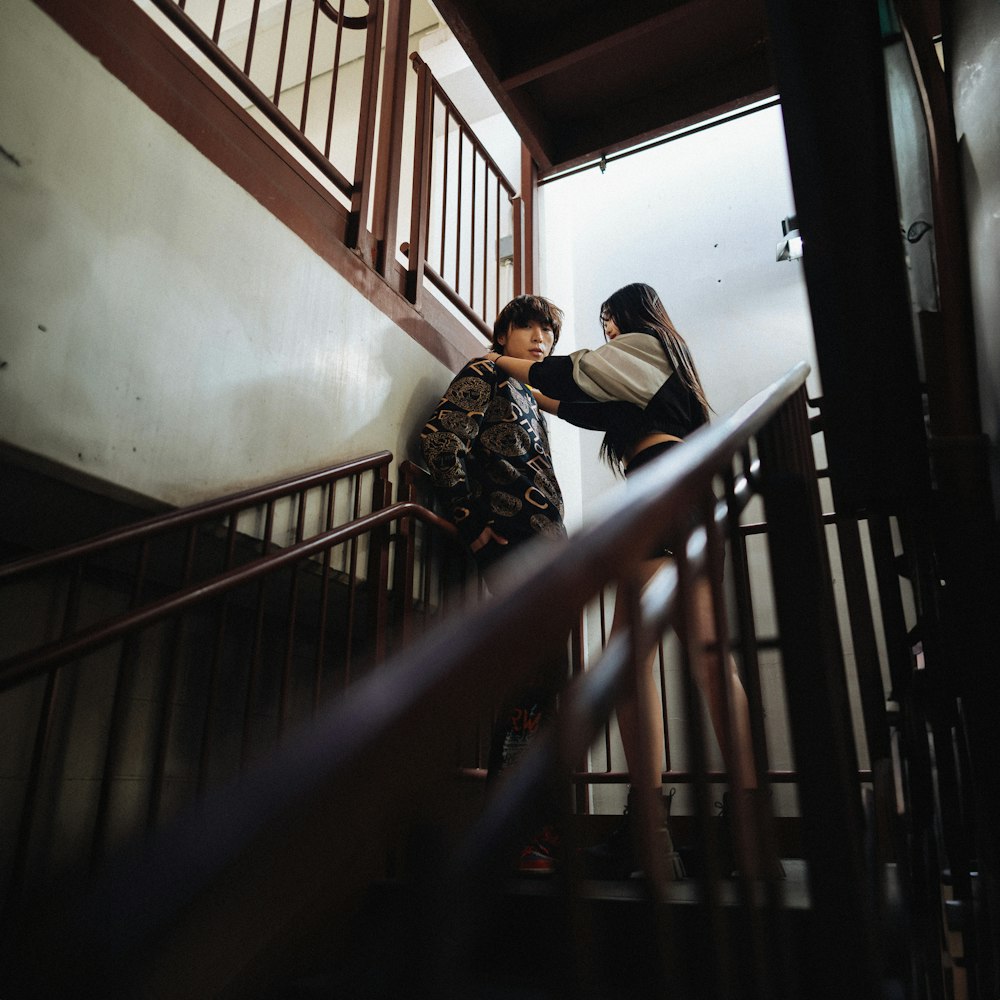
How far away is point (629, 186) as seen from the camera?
4.98 metres

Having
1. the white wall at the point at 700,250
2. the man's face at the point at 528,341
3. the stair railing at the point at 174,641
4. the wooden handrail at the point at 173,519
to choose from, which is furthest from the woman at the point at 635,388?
the white wall at the point at 700,250

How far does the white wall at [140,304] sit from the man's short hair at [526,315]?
70 centimetres

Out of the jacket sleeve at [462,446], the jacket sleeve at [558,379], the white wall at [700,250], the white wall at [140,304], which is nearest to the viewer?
the white wall at [140,304]

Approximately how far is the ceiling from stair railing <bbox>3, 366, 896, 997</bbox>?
156 inches

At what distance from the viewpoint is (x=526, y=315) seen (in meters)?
3.05

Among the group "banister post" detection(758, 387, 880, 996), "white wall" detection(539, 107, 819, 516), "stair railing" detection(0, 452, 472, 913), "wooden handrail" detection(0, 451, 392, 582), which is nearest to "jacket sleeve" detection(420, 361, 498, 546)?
"stair railing" detection(0, 452, 472, 913)

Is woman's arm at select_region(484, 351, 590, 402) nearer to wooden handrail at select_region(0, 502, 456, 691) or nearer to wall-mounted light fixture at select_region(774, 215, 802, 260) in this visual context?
wooden handrail at select_region(0, 502, 456, 691)

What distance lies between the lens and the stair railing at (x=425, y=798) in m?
0.31

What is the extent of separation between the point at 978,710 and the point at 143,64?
8.43 ft

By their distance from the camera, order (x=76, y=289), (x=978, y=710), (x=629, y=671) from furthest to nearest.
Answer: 1. (x=76, y=289)
2. (x=978, y=710)
3. (x=629, y=671)

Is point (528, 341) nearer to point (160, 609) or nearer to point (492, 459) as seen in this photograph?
point (492, 459)

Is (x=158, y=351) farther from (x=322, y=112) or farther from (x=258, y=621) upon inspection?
(x=322, y=112)

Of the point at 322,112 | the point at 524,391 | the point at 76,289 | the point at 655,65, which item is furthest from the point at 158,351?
the point at 322,112

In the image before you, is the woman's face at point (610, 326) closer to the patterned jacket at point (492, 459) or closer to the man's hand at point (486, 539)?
the patterned jacket at point (492, 459)
